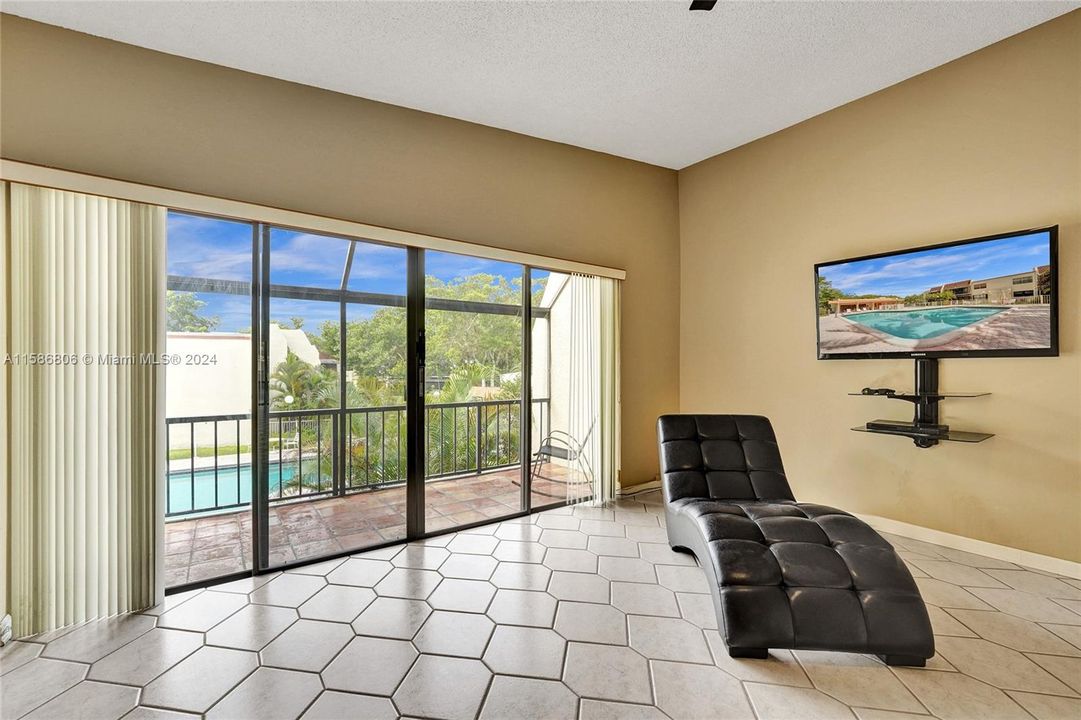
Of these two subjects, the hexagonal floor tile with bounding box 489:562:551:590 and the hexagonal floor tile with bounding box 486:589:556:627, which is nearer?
the hexagonal floor tile with bounding box 486:589:556:627

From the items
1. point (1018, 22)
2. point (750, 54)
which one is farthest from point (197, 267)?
point (1018, 22)

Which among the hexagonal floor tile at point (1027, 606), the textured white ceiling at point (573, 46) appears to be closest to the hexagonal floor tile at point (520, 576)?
the hexagonal floor tile at point (1027, 606)

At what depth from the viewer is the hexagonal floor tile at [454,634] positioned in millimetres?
2025

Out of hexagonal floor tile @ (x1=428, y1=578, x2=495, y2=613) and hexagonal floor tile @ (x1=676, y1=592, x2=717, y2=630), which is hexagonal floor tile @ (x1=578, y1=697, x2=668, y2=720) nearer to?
hexagonal floor tile @ (x1=676, y1=592, x2=717, y2=630)

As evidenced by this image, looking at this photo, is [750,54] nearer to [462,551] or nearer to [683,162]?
[683,162]

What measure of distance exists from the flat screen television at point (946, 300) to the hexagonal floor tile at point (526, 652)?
110 inches

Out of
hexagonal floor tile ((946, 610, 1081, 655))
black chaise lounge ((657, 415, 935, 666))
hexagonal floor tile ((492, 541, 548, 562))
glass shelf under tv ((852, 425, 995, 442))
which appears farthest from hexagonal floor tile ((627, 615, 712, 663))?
glass shelf under tv ((852, 425, 995, 442))

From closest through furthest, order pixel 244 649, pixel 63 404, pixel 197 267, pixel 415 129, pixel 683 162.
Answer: pixel 244 649, pixel 63 404, pixel 197 267, pixel 415 129, pixel 683 162

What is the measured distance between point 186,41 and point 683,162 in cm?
365

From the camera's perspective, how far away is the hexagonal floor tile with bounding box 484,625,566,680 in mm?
1894

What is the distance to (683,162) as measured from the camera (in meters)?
4.43

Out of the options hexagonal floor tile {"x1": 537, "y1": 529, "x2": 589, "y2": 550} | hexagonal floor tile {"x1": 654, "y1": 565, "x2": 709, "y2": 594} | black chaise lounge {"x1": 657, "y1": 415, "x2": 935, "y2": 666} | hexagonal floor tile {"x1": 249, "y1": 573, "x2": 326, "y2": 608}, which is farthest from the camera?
hexagonal floor tile {"x1": 537, "y1": 529, "x2": 589, "y2": 550}

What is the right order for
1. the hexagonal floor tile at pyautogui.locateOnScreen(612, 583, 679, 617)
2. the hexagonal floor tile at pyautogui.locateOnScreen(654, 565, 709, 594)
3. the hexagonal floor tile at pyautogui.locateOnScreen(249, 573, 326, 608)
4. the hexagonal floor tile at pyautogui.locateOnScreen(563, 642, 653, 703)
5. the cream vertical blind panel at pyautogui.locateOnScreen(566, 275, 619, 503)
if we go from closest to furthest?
1. the hexagonal floor tile at pyautogui.locateOnScreen(563, 642, 653, 703)
2. the hexagonal floor tile at pyautogui.locateOnScreen(612, 583, 679, 617)
3. the hexagonal floor tile at pyautogui.locateOnScreen(249, 573, 326, 608)
4. the hexagonal floor tile at pyautogui.locateOnScreen(654, 565, 709, 594)
5. the cream vertical blind panel at pyautogui.locateOnScreen(566, 275, 619, 503)

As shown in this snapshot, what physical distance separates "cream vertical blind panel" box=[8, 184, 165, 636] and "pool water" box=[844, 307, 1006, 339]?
4.22 metres
